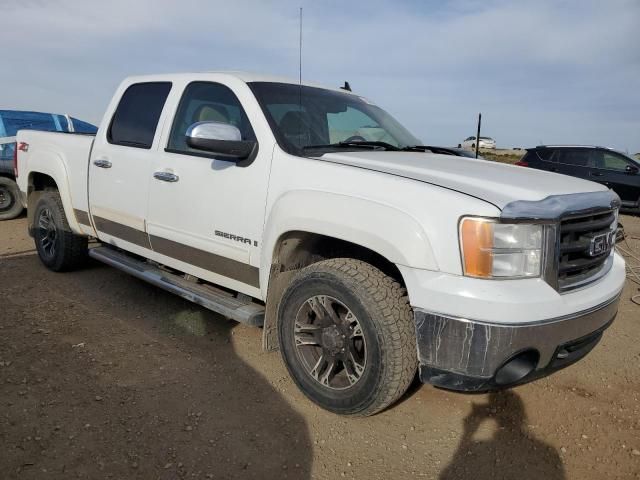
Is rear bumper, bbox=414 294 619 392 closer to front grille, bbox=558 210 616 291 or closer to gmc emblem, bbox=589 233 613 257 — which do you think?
front grille, bbox=558 210 616 291

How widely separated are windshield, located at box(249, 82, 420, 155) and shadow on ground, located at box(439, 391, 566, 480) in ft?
6.09

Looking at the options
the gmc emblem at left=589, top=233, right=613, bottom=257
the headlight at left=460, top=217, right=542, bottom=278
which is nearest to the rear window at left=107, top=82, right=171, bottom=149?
the headlight at left=460, top=217, right=542, bottom=278

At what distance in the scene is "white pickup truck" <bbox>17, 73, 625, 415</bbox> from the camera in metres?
2.21

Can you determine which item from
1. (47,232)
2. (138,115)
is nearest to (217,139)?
(138,115)

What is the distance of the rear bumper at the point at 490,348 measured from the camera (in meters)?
2.18

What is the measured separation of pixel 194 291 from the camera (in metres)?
3.51

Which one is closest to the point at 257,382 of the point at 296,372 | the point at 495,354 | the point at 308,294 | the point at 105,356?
the point at 296,372

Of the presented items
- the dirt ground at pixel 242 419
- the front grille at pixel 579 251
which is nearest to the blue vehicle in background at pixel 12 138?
the dirt ground at pixel 242 419

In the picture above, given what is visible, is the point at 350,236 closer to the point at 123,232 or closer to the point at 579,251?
the point at 579,251

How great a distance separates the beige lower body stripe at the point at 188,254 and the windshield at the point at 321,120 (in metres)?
0.82

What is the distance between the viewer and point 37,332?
12.3ft

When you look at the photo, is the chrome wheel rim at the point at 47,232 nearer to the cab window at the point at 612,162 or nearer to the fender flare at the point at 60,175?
the fender flare at the point at 60,175

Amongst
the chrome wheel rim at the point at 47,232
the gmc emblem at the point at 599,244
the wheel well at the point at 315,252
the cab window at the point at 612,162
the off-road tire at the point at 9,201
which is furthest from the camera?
the cab window at the point at 612,162

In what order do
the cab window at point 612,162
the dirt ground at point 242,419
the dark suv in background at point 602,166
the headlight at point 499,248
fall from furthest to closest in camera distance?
1. the cab window at point 612,162
2. the dark suv in background at point 602,166
3. the dirt ground at point 242,419
4. the headlight at point 499,248
